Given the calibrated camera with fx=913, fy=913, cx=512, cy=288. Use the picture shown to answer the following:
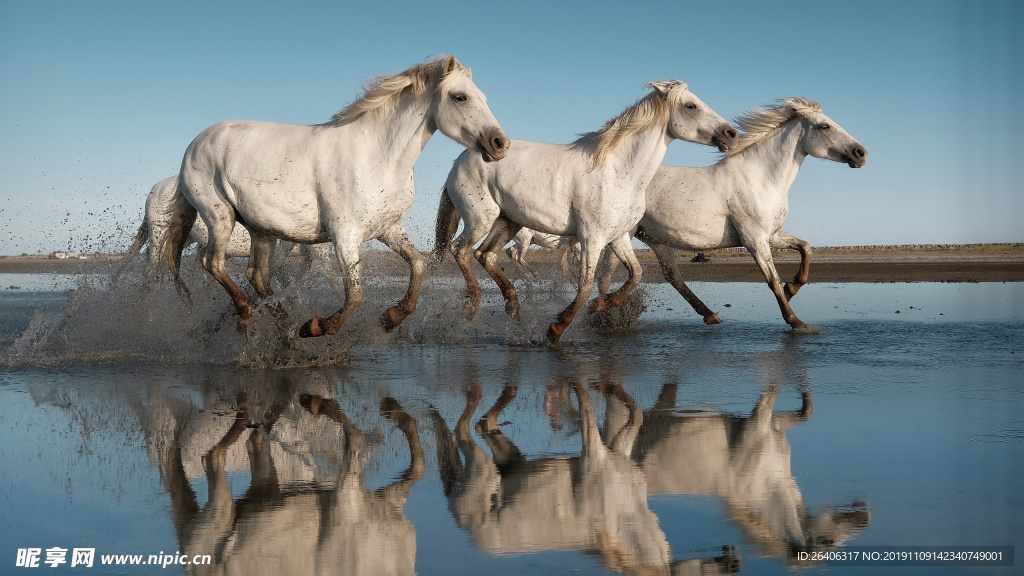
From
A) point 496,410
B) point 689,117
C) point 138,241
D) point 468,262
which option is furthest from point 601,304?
point 138,241

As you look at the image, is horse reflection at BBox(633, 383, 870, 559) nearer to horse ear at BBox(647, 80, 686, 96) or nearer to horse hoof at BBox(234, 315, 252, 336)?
horse hoof at BBox(234, 315, 252, 336)

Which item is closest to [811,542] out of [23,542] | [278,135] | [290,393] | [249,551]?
[249,551]

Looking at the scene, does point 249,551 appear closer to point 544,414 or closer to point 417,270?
point 544,414

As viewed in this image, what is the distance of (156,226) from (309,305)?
2657 millimetres

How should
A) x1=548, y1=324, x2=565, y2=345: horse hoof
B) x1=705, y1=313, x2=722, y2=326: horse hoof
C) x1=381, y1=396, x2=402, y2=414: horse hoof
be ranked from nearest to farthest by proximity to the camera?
x1=381, y1=396, x2=402, y2=414: horse hoof, x1=548, y1=324, x2=565, y2=345: horse hoof, x1=705, y1=313, x2=722, y2=326: horse hoof

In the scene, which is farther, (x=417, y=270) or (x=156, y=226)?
(x=156, y=226)

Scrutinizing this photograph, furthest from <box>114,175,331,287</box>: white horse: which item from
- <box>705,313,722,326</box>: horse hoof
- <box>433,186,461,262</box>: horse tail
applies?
<box>705,313,722,326</box>: horse hoof

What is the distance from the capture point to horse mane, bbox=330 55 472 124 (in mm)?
7199

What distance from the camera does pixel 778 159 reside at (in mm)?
10508

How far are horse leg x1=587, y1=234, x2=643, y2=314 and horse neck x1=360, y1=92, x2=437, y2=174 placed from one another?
122 inches

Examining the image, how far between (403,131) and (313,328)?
171 centimetres

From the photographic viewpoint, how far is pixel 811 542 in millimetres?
3016

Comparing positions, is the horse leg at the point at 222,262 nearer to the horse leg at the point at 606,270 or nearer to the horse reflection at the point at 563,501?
the horse reflection at the point at 563,501

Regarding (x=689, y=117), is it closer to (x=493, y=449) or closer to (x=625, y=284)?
(x=625, y=284)
